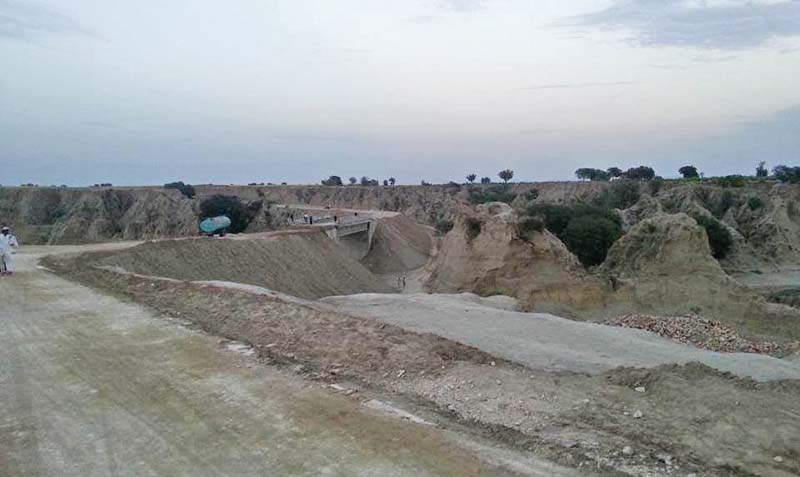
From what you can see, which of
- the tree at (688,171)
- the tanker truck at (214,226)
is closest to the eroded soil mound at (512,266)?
the tanker truck at (214,226)

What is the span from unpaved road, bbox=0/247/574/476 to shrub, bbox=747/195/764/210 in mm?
54885

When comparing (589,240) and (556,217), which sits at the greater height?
(556,217)

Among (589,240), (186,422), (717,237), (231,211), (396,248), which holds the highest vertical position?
(231,211)

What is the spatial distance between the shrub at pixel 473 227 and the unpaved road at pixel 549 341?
1372 cm

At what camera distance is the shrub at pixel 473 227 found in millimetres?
30614

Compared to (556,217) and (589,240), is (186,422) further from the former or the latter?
(556,217)

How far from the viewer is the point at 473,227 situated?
3089cm

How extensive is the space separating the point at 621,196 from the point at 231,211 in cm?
4323

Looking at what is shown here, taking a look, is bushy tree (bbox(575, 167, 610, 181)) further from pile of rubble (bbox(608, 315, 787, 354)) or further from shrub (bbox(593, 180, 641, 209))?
pile of rubble (bbox(608, 315, 787, 354))

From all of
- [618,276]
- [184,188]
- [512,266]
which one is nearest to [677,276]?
[618,276]

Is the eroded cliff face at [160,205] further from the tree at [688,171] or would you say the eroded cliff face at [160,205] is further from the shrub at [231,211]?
the tree at [688,171]

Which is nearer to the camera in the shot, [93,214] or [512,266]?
[512,266]

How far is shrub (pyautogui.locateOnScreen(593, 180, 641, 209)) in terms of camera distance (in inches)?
2625

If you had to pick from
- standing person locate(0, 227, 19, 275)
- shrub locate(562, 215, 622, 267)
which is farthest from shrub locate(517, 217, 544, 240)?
standing person locate(0, 227, 19, 275)
